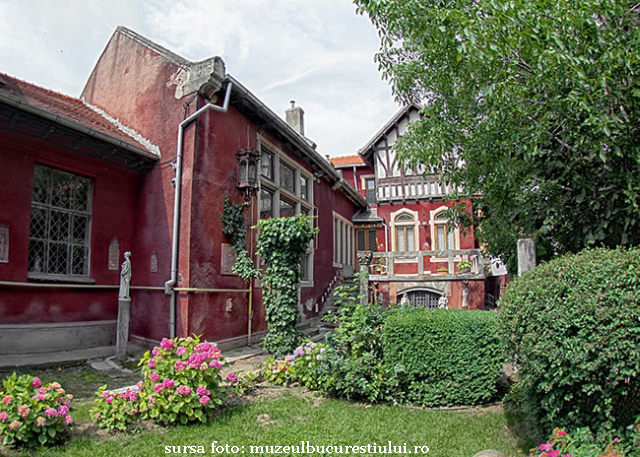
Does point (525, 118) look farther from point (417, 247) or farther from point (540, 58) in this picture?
point (417, 247)

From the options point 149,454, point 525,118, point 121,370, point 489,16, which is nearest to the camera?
point 149,454

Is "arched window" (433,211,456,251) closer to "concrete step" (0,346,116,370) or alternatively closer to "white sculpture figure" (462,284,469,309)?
"white sculpture figure" (462,284,469,309)

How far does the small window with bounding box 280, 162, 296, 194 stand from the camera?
11.4 meters

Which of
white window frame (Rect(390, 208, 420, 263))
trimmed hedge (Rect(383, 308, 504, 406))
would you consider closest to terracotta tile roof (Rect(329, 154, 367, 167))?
white window frame (Rect(390, 208, 420, 263))

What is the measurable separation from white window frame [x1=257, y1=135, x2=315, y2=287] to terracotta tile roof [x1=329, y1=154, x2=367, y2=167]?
31.4 ft

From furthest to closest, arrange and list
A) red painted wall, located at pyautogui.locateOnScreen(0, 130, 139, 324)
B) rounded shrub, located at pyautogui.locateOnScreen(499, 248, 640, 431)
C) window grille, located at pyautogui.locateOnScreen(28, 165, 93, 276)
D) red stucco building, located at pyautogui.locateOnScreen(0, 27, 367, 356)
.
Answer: window grille, located at pyautogui.locateOnScreen(28, 165, 93, 276) < red stucco building, located at pyautogui.locateOnScreen(0, 27, 367, 356) < red painted wall, located at pyautogui.locateOnScreen(0, 130, 139, 324) < rounded shrub, located at pyautogui.locateOnScreen(499, 248, 640, 431)

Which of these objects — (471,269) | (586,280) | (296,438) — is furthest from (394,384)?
(471,269)

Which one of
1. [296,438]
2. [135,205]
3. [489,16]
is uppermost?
[489,16]

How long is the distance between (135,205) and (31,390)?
5.56 meters

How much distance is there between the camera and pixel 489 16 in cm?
438

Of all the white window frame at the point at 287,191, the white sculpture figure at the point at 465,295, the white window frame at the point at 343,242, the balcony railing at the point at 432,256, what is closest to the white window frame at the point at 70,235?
the white window frame at the point at 287,191

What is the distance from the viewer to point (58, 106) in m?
8.35

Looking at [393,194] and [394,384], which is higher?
[393,194]

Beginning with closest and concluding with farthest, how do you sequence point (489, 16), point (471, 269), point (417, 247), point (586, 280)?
1. point (586, 280)
2. point (489, 16)
3. point (471, 269)
4. point (417, 247)
